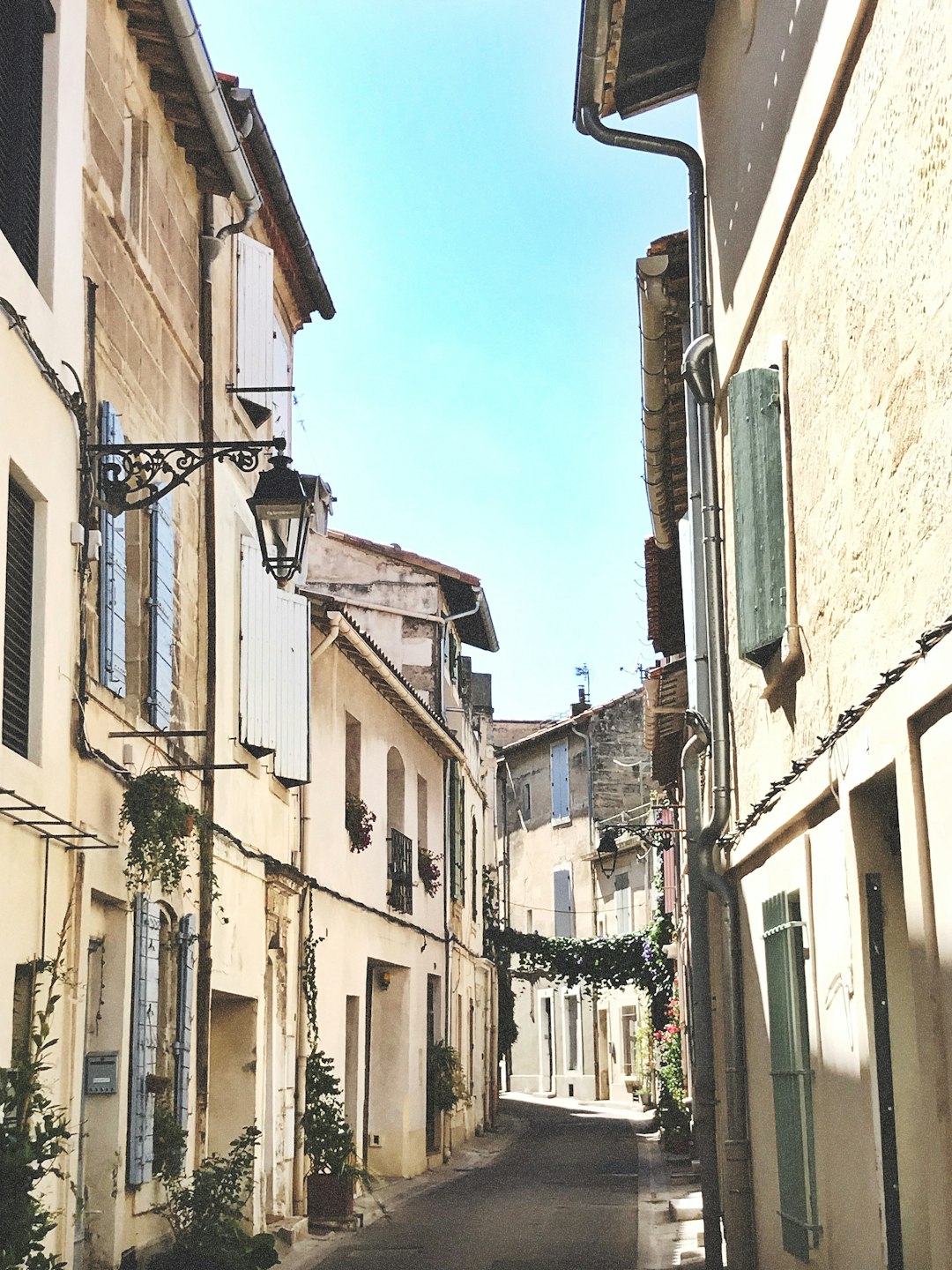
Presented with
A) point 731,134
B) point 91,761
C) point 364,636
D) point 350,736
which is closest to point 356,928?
point 350,736

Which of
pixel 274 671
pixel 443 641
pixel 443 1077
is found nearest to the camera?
pixel 274 671

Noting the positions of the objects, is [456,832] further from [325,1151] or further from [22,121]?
[22,121]

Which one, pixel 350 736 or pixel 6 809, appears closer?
pixel 6 809

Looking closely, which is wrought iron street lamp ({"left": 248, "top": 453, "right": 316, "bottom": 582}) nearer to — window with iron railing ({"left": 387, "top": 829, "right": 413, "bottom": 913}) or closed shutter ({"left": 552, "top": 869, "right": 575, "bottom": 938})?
window with iron railing ({"left": 387, "top": 829, "right": 413, "bottom": 913})

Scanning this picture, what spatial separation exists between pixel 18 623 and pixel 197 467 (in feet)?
6.13

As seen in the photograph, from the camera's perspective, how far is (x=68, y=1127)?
794cm

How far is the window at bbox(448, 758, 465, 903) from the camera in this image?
24406 mm

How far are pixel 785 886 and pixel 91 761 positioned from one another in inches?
139

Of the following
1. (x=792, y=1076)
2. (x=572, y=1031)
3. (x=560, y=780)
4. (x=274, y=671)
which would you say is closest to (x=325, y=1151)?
(x=274, y=671)

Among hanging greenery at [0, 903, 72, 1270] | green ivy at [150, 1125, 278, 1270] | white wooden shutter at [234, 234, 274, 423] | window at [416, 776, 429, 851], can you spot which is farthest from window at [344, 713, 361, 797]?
hanging greenery at [0, 903, 72, 1270]

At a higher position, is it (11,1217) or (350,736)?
(350,736)

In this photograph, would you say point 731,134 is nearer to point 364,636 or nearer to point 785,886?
point 785,886

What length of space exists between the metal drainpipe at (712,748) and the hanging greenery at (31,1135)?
3860mm

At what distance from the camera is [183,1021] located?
10.3 m
